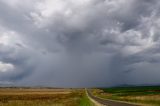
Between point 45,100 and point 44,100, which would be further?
point 44,100
